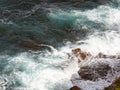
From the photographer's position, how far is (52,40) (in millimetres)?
16812

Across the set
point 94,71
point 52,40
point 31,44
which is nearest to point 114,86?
point 94,71

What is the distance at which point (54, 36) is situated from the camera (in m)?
17.1

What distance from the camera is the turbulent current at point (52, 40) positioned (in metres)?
14.1

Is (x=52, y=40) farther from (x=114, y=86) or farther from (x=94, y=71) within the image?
(x=114, y=86)

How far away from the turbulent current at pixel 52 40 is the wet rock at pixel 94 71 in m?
0.24

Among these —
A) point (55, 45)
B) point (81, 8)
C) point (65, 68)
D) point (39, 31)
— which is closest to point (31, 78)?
point (65, 68)

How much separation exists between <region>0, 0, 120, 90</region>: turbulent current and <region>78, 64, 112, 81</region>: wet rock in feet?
0.78

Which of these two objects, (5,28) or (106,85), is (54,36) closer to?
(5,28)

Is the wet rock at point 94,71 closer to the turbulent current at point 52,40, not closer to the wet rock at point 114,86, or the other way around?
the turbulent current at point 52,40

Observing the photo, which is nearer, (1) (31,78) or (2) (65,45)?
(1) (31,78)

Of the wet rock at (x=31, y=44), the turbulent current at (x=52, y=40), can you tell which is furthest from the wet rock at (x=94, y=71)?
the wet rock at (x=31, y=44)

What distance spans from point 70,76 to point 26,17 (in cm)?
556

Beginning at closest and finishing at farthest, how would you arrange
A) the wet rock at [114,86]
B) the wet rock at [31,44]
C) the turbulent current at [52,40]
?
the wet rock at [114,86] < the turbulent current at [52,40] < the wet rock at [31,44]

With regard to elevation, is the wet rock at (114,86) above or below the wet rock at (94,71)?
above
